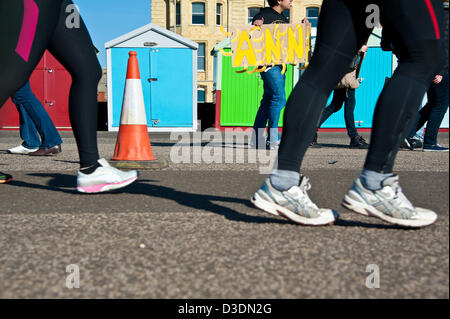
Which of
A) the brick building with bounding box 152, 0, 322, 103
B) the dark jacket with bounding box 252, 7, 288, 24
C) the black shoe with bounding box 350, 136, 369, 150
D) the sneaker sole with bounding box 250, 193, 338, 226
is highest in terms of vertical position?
the brick building with bounding box 152, 0, 322, 103

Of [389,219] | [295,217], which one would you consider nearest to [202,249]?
[295,217]

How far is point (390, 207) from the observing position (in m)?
1.95

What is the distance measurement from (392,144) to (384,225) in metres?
0.36

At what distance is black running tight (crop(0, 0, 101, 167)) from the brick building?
27049 millimetres

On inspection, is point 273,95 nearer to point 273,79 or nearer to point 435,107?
point 273,79

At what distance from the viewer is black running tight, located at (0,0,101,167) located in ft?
7.59

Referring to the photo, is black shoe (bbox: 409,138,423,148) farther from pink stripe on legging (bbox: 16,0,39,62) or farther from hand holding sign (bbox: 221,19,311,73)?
pink stripe on legging (bbox: 16,0,39,62)

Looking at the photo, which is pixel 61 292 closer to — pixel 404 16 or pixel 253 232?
pixel 253 232

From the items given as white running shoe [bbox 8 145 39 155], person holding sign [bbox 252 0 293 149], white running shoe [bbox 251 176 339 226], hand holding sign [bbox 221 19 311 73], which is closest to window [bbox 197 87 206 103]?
hand holding sign [bbox 221 19 311 73]

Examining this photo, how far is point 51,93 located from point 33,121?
9820mm

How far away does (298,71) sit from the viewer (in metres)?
14.0

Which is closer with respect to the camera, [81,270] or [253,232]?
[81,270]

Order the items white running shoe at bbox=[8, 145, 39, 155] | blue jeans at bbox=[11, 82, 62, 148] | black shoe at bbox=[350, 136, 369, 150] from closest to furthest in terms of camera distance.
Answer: blue jeans at bbox=[11, 82, 62, 148] < white running shoe at bbox=[8, 145, 39, 155] < black shoe at bbox=[350, 136, 369, 150]
